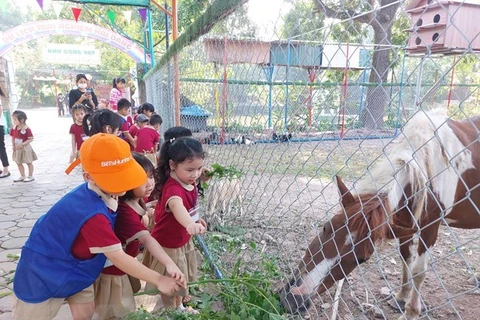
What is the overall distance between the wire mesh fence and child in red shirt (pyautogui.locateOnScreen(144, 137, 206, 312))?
506mm

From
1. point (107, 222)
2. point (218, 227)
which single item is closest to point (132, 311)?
point (107, 222)

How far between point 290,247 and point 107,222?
236 cm

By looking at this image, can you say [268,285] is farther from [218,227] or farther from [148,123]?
[148,123]

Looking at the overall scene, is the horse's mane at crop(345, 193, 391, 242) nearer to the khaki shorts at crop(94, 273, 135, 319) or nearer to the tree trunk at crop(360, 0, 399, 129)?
the tree trunk at crop(360, 0, 399, 129)

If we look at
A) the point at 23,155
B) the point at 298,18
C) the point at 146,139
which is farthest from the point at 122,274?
the point at 23,155

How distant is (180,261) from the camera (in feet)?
7.34

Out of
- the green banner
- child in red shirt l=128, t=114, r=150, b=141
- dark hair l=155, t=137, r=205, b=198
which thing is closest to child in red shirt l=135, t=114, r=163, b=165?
child in red shirt l=128, t=114, r=150, b=141

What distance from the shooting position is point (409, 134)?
207 centimetres

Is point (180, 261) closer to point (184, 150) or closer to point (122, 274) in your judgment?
point (122, 274)

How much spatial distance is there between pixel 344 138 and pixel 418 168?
1.49 metres

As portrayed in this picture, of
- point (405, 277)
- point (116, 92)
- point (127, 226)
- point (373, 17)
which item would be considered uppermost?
point (373, 17)

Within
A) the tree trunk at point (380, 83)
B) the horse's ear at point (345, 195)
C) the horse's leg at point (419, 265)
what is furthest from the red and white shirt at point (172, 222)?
the horse's leg at point (419, 265)

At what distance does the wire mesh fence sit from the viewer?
1646 millimetres

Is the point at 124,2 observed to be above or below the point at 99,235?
above
